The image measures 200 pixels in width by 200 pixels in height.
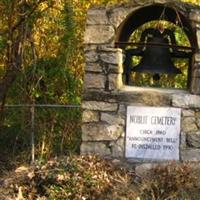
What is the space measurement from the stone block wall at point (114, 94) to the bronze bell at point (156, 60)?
1.27 ft

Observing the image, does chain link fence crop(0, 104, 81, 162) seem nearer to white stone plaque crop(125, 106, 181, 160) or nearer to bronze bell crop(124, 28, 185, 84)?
bronze bell crop(124, 28, 185, 84)

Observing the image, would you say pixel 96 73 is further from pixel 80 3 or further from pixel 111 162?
pixel 80 3

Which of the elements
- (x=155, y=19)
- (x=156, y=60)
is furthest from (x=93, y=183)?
(x=155, y=19)

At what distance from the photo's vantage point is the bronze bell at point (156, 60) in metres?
6.35

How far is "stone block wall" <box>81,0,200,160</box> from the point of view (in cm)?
600

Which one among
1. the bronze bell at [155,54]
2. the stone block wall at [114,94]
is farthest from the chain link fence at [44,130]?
the stone block wall at [114,94]

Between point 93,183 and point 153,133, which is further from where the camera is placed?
point 153,133

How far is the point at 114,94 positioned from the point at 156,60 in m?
0.68

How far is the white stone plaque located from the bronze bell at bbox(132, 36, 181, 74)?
56 centimetres

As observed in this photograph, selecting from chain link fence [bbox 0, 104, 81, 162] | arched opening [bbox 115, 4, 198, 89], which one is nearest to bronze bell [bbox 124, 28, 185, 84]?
arched opening [bbox 115, 4, 198, 89]

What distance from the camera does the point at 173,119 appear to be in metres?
6.02

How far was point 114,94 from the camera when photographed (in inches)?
237

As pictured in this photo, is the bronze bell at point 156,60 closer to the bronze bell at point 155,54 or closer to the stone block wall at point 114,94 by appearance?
the bronze bell at point 155,54

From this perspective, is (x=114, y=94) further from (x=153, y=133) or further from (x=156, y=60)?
(x=156, y=60)
